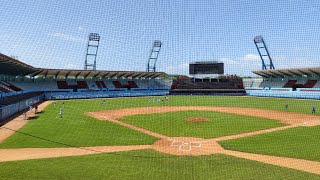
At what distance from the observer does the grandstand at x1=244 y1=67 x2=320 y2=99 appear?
45.3 metres

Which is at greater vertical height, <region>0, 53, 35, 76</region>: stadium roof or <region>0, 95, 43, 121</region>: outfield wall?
<region>0, 53, 35, 76</region>: stadium roof

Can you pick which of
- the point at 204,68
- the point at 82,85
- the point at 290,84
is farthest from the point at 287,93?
the point at 82,85

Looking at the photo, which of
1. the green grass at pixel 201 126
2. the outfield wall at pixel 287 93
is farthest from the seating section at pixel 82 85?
the outfield wall at pixel 287 93

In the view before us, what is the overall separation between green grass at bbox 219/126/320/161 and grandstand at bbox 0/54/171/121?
90.4 feet

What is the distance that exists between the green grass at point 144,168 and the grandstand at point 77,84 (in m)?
25.2

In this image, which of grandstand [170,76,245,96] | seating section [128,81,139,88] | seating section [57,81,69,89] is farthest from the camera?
seating section [128,81,139,88]

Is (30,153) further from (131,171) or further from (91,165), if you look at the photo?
(131,171)

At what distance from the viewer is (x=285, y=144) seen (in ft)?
45.7

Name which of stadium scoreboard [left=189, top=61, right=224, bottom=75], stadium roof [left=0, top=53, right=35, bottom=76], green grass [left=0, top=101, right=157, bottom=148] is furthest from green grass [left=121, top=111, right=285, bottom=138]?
stadium scoreboard [left=189, top=61, right=224, bottom=75]

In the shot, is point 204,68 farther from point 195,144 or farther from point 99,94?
point 195,144

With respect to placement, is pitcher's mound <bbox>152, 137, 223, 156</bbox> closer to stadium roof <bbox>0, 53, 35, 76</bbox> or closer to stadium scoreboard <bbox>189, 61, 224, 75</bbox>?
stadium roof <bbox>0, 53, 35, 76</bbox>

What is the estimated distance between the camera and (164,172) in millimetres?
9555

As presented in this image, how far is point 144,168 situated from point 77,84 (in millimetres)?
46222

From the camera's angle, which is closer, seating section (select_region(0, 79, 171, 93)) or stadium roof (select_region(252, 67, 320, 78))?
stadium roof (select_region(252, 67, 320, 78))
